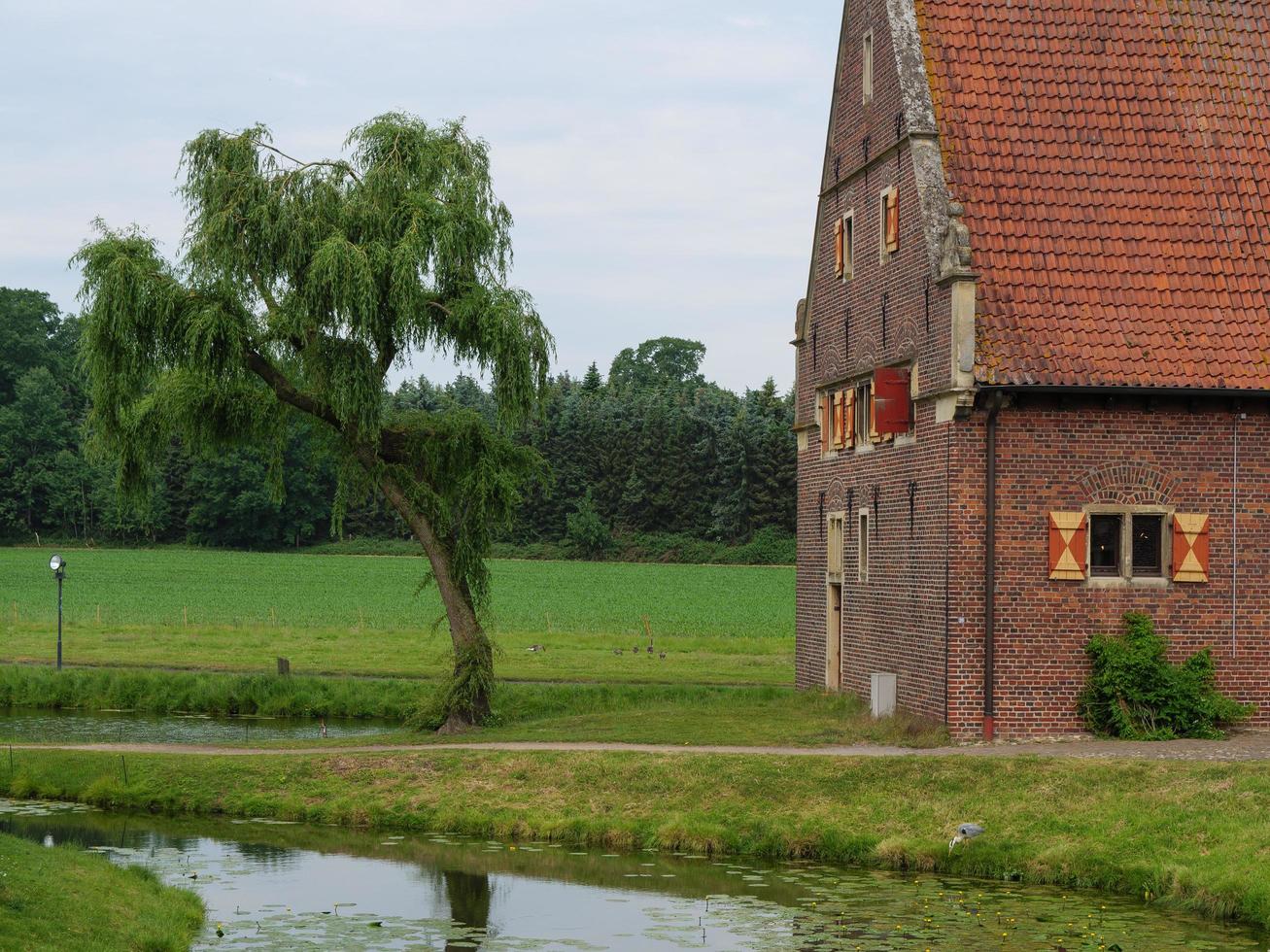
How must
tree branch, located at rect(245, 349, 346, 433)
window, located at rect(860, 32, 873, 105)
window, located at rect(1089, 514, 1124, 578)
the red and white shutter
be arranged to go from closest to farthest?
window, located at rect(1089, 514, 1124, 578) → tree branch, located at rect(245, 349, 346, 433) → window, located at rect(860, 32, 873, 105) → the red and white shutter

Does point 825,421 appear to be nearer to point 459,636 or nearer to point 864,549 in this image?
point 864,549

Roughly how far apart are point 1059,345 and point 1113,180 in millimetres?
3302

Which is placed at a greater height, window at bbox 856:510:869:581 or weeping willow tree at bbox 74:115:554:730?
weeping willow tree at bbox 74:115:554:730

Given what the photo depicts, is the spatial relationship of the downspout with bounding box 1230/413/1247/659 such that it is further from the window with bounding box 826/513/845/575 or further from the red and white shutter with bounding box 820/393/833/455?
the red and white shutter with bounding box 820/393/833/455

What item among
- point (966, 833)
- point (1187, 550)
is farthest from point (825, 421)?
point (966, 833)

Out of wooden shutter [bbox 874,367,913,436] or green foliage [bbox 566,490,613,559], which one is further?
green foliage [bbox 566,490,613,559]

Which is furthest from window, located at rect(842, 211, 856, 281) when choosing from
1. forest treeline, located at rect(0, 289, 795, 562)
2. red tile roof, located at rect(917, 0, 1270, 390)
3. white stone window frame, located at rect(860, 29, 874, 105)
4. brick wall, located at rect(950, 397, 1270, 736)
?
forest treeline, located at rect(0, 289, 795, 562)

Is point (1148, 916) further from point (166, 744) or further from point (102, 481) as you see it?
point (102, 481)

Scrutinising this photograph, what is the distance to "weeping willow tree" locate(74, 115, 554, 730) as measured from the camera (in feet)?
85.3

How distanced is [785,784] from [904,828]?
6.20 feet

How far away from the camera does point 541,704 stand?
31.0 meters

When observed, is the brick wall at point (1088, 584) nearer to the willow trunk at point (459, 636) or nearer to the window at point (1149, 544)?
the window at point (1149, 544)

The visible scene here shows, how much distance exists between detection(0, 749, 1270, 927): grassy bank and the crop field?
6.00 m

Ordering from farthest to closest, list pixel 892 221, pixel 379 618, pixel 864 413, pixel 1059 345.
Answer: pixel 379 618 → pixel 864 413 → pixel 892 221 → pixel 1059 345
